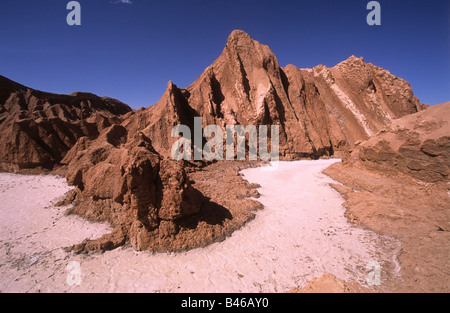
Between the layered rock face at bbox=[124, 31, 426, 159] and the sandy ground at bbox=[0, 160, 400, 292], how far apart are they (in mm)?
11437

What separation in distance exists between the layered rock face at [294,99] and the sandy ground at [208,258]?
37.5ft

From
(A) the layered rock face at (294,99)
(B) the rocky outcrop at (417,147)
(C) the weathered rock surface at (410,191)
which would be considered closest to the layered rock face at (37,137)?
(A) the layered rock face at (294,99)

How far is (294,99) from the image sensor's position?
71.7ft

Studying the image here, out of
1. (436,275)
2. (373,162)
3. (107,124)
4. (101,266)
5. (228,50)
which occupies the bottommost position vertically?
(101,266)

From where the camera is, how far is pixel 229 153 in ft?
55.9

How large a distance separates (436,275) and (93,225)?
910cm

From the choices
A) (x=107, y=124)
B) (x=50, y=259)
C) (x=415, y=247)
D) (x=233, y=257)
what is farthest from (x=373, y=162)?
(x=107, y=124)

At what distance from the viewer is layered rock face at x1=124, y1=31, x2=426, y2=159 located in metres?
18.6

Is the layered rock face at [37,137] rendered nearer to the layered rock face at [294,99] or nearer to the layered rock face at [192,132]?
the layered rock face at [192,132]

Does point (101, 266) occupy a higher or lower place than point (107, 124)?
lower

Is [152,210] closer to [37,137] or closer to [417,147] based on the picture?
[417,147]

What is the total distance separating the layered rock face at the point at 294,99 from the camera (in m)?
Result: 18.6

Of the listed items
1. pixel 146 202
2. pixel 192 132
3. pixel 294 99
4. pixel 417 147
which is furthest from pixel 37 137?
pixel 294 99

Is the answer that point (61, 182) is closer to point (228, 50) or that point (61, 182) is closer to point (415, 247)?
point (415, 247)
